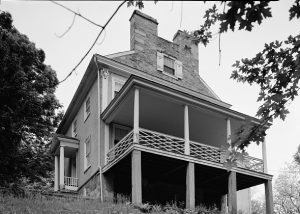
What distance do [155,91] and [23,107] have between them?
27.9 feet

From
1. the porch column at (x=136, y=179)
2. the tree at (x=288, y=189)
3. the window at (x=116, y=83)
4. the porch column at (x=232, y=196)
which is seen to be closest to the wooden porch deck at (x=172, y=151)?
the porch column at (x=136, y=179)

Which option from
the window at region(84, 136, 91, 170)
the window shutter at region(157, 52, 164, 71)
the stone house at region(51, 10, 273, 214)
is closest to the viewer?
the stone house at region(51, 10, 273, 214)

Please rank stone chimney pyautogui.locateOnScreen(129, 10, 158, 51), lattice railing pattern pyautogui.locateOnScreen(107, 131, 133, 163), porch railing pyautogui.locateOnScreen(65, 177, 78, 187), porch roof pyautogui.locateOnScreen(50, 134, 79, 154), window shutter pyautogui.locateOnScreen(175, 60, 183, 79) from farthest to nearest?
window shutter pyautogui.locateOnScreen(175, 60, 183, 79) → porch railing pyautogui.locateOnScreen(65, 177, 78, 187) → stone chimney pyautogui.locateOnScreen(129, 10, 158, 51) → porch roof pyautogui.locateOnScreen(50, 134, 79, 154) → lattice railing pattern pyautogui.locateOnScreen(107, 131, 133, 163)

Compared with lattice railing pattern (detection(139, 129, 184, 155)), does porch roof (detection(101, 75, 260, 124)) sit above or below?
above

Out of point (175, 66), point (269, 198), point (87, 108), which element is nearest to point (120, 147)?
point (87, 108)

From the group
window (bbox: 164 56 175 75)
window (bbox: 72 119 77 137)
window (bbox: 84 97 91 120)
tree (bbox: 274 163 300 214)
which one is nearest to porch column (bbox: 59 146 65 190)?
window (bbox: 84 97 91 120)

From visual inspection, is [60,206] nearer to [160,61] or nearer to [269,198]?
[269,198]

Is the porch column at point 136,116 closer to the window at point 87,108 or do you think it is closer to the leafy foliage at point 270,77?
the window at point 87,108

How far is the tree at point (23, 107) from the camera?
21406 mm

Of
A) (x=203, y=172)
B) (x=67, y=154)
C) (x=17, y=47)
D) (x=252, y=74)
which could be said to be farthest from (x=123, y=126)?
(x=252, y=74)

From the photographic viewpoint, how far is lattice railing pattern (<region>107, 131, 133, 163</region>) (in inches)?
665

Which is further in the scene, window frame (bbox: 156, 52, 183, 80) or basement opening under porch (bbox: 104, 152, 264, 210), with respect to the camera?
window frame (bbox: 156, 52, 183, 80)

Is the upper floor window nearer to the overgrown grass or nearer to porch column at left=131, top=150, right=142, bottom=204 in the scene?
porch column at left=131, top=150, right=142, bottom=204

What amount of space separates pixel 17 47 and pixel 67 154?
6.45 meters
